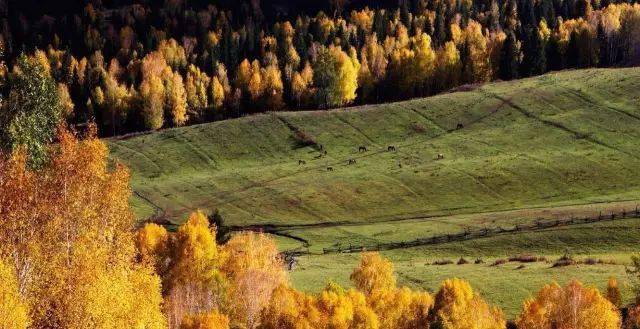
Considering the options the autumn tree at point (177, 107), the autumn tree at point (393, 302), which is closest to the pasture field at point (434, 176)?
the autumn tree at point (393, 302)

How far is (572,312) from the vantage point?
6078cm

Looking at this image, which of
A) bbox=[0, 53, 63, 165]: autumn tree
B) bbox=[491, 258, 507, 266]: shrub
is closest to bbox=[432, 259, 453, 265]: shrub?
bbox=[491, 258, 507, 266]: shrub

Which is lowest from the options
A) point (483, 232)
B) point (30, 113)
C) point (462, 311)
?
point (462, 311)

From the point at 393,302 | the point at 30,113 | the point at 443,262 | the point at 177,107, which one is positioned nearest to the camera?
the point at 30,113

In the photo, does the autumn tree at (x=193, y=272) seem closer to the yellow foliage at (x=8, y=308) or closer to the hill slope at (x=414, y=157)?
the yellow foliage at (x=8, y=308)

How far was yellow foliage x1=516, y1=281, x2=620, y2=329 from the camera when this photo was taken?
60469 millimetres

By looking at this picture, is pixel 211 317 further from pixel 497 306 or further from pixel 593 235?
pixel 593 235

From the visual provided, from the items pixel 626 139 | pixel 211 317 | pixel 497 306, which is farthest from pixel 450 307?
pixel 626 139

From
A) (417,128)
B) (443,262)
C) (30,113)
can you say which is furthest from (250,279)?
(417,128)

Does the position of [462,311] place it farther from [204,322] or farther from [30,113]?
[30,113]

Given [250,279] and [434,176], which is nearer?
[250,279]

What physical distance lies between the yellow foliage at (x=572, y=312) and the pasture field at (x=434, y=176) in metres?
7.37

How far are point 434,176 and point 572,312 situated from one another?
76.7 metres

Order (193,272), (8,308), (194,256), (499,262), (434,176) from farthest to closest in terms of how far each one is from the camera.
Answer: (434,176)
(499,262)
(194,256)
(193,272)
(8,308)
